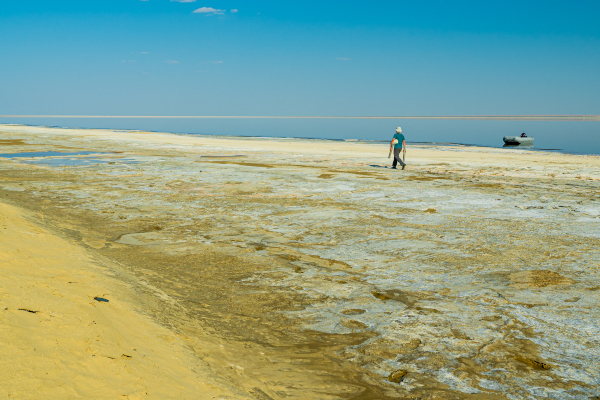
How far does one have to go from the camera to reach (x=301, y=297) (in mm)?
5758

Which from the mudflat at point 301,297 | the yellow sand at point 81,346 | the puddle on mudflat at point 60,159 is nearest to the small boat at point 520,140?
the mudflat at point 301,297

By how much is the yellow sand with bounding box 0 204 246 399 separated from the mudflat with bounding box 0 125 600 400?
2 centimetres

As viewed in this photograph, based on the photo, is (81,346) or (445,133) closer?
(81,346)

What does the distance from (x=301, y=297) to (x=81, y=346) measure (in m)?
2.71

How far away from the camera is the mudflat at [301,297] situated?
3771 mm

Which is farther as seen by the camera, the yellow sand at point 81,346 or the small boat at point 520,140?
the small boat at point 520,140

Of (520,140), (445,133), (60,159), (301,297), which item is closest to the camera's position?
(301,297)

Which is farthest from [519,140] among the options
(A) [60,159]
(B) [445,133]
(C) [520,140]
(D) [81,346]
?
(D) [81,346]

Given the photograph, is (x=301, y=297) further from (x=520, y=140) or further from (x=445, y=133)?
(x=445, y=133)

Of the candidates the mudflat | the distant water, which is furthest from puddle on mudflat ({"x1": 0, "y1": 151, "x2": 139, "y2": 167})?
the distant water

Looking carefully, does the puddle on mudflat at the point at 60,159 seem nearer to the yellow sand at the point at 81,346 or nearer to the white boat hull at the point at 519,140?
the yellow sand at the point at 81,346

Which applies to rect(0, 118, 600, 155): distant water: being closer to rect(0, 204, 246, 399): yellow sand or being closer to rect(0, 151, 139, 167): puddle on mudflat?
rect(0, 151, 139, 167): puddle on mudflat

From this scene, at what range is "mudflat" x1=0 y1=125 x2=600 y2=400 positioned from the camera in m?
3.77

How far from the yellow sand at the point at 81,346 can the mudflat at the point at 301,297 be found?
2cm
